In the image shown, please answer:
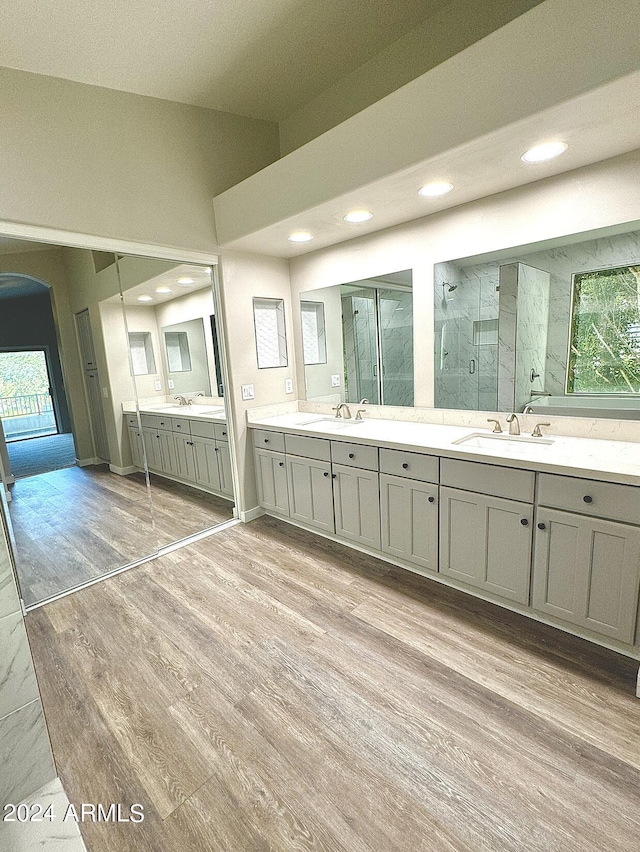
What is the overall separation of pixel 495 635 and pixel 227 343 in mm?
2695

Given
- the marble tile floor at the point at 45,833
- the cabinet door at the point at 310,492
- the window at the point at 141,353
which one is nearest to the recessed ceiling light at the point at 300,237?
the window at the point at 141,353

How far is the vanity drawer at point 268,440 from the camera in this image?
→ 3293 millimetres

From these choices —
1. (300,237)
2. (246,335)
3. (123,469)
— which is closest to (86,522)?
(123,469)

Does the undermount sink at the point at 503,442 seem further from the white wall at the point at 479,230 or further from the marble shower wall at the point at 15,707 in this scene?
the marble shower wall at the point at 15,707

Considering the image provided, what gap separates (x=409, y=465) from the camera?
244 cm

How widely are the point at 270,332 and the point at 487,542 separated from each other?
8.17ft

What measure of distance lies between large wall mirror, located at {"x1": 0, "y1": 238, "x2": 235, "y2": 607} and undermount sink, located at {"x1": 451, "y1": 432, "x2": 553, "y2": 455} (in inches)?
78.6

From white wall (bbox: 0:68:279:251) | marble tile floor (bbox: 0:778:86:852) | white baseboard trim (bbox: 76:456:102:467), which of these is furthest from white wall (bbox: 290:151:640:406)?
marble tile floor (bbox: 0:778:86:852)

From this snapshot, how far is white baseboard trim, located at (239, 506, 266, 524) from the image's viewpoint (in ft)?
11.8

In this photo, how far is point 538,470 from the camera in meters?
1.91

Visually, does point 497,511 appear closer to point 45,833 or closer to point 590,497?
point 590,497

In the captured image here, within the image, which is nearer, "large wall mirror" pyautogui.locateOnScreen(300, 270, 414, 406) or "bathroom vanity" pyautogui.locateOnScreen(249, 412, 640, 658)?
"bathroom vanity" pyautogui.locateOnScreen(249, 412, 640, 658)

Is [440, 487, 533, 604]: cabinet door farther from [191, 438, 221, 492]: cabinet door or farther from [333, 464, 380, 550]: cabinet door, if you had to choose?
[191, 438, 221, 492]: cabinet door

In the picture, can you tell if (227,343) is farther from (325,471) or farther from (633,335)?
(633,335)
